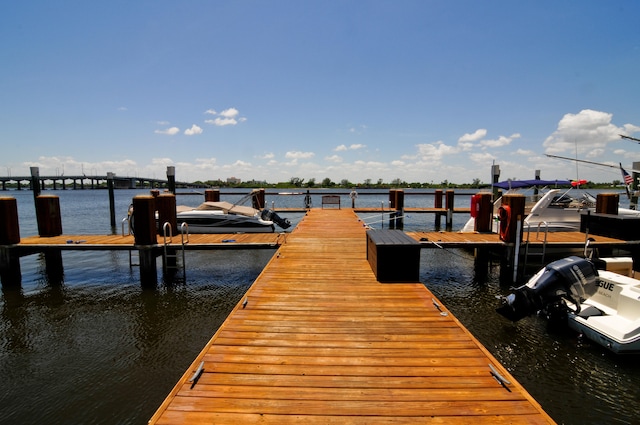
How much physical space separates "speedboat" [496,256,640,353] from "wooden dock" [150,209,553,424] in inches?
112

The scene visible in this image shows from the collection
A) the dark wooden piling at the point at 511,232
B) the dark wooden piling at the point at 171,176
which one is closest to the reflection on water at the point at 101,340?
the dark wooden piling at the point at 171,176

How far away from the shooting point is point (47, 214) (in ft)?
39.9

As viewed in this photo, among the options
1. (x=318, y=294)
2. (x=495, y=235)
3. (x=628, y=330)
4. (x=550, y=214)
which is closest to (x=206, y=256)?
(x=318, y=294)

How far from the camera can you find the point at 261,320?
480 centimetres

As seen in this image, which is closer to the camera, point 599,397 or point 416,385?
point 416,385

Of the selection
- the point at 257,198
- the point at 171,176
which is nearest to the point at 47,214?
the point at 171,176

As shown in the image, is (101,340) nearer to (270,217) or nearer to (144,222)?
(144,222)

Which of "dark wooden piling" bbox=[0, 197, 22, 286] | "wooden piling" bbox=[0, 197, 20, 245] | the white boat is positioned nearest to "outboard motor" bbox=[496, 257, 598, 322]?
the white boat

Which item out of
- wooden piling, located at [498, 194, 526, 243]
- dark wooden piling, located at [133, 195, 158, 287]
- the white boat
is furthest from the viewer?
the white boat

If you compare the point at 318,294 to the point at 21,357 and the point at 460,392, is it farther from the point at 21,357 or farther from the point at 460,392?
the point at 21,357

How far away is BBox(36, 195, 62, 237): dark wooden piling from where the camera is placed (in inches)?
473

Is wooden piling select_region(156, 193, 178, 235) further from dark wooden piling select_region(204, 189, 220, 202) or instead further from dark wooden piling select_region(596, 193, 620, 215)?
dark wooden piling select_region(596, 193, 620, 215)

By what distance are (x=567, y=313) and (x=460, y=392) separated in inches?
242

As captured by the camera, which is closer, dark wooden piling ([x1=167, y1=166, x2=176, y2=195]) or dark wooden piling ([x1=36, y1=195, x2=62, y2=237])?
dark wooden piling ([x1=36, y1=195, x2=62, y2=237])
